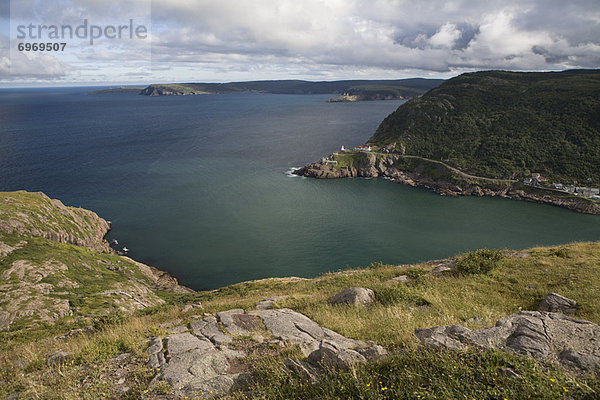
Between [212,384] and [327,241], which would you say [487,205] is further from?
[212,384]

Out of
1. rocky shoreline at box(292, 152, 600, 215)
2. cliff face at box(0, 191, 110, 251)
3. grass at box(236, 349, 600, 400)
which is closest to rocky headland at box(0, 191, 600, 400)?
grass at box(236, 349, 600, 400)

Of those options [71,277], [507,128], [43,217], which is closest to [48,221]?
[43,217]

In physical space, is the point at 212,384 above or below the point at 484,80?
below

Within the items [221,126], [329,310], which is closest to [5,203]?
[329,310]

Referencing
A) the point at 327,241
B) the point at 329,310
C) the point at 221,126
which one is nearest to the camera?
the point at 329,310

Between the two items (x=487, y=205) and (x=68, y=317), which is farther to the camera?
(x=487, y=205)

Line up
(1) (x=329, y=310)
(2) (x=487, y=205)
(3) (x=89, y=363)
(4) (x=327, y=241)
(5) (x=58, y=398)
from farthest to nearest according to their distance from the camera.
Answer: (2) (x=487, y=205) < (4) (x=327, y=241) < (1) (x=329, y=310) < (3) (x=89, y=363) < (5) (x=58, y=398)

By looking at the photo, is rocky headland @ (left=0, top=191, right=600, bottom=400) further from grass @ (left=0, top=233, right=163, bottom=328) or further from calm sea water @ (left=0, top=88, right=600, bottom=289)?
calm sea water @ (left=0, top=88, right=600, bottom=289)
